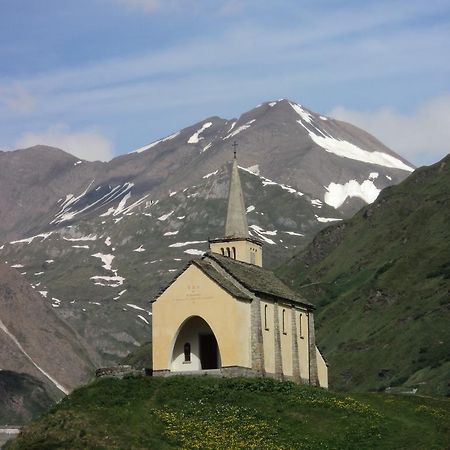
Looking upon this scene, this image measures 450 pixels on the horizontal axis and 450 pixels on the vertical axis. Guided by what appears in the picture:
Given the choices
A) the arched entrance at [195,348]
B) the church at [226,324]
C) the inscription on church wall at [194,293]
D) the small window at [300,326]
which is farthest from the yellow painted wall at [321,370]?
the inscription on church wall at [194,293]

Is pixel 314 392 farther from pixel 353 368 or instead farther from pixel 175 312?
pixel 353 368

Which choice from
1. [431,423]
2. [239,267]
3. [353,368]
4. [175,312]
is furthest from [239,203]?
[353,368]

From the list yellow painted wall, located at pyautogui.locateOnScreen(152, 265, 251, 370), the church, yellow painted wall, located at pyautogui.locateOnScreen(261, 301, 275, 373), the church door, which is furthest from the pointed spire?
yellow painted wall, located at pyautogui.locateOnScreen(152, 265, 251, 370)

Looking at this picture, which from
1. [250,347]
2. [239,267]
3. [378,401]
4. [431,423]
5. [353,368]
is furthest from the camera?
[353,368]

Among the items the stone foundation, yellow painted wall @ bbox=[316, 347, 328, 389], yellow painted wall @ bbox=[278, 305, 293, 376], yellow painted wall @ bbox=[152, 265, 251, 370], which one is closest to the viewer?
the stone foundation

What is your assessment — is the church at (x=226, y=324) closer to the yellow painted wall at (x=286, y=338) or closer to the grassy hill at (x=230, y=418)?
the yellow painted wall at (x=286, y=338)

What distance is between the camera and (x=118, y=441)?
204 feet

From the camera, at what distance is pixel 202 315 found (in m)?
81.9

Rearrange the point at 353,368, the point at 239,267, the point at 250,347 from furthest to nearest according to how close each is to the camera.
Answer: the point at 353,368 → the point at 239,267 → the point at 250,347

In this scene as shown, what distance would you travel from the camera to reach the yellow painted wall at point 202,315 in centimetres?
8069

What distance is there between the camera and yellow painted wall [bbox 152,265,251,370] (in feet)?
265

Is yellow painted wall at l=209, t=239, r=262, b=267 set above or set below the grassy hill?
above

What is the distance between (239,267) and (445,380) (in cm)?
6217

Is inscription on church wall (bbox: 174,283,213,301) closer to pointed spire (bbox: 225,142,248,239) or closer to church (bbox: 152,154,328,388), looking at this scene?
church (bbox: 152,154,328,388)
